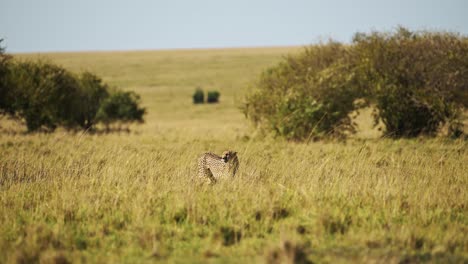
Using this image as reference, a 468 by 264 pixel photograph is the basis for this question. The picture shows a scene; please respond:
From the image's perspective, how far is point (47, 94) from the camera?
25.9m

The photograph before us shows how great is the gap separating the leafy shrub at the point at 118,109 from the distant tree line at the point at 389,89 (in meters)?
16.4

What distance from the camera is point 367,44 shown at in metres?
20.6

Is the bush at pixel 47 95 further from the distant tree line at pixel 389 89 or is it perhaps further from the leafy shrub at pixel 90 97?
the distant tree line at pixel 389 89

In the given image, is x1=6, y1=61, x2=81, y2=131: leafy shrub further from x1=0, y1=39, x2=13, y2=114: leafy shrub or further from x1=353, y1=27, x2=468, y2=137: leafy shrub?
x1=353, y1=27, x2=468, y2=137: leafy shrub

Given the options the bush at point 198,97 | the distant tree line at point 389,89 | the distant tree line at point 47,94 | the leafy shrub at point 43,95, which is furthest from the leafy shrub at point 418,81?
the bush at point 198,97

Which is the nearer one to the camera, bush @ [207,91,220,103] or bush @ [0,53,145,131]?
bush @ [0,53,145,131]

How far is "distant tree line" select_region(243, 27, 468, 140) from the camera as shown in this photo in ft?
61.2

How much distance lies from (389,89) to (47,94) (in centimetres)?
1748

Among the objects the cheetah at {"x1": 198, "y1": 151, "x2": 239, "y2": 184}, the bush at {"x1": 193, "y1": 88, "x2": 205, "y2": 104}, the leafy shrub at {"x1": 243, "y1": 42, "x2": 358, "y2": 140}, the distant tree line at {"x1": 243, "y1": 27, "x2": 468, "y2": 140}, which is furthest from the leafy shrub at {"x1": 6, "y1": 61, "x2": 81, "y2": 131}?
the bush at {"x1": 193, "y1": 88, "x2": 205, "y2": 104}

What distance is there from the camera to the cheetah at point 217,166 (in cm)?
834

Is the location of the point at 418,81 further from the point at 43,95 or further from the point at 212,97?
the point at 212,97

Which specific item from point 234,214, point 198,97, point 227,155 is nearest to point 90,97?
point 227,155

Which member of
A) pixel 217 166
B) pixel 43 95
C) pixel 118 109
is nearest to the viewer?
pixel 217 166

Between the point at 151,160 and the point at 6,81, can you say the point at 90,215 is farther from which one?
the point at 6,81
